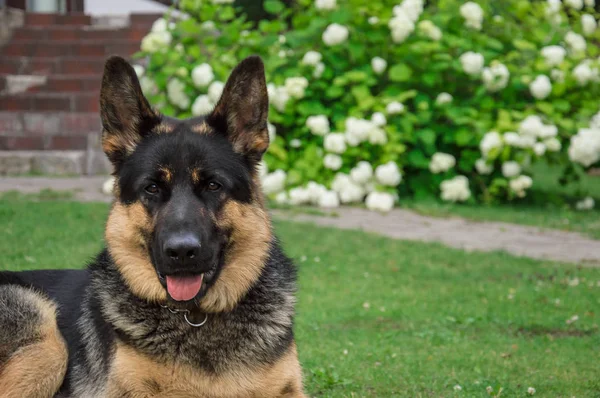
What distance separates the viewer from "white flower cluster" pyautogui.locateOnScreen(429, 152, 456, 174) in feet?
40.7

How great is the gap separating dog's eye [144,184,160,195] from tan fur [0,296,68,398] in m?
1.12

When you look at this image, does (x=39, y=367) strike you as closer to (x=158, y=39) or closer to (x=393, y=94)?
(x=158, y=39)

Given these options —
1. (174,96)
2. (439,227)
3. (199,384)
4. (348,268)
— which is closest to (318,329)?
(348,268)

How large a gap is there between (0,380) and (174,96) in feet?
26.9

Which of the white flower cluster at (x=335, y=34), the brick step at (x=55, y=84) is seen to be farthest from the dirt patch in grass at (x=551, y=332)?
the brick step at (x=55, y=84)

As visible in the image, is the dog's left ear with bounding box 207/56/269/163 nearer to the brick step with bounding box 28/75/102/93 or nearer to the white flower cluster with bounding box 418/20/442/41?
the white flower cluster with bounding box 418/20/442/41

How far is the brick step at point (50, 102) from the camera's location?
15516mm

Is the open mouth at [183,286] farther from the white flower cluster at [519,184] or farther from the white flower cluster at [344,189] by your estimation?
the white flower cluster at [519,184]

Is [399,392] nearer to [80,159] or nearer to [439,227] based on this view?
[439,227]

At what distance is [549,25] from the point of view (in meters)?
13.4

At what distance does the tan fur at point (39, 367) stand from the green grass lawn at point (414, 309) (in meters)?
1.58

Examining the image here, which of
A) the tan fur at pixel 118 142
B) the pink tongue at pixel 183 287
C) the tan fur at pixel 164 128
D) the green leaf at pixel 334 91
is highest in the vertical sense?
the tan fur at pixel 164 128

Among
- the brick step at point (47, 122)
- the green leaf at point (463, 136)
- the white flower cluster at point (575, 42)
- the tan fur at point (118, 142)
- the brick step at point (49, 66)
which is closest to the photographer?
the tan fur at point (118, 142)

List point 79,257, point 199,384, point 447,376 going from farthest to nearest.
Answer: point 79,257 < point 447,376 < point 199,384
